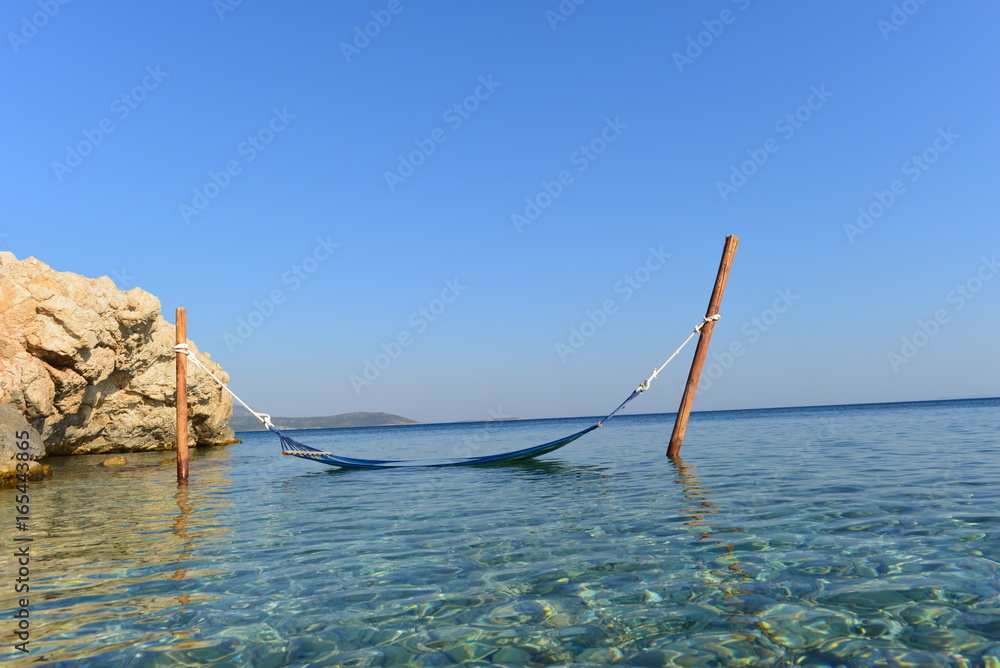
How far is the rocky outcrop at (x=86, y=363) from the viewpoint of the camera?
2031cm

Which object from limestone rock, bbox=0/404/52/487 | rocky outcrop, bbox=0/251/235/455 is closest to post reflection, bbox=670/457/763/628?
limestone rock, bbox=0/404/52/487

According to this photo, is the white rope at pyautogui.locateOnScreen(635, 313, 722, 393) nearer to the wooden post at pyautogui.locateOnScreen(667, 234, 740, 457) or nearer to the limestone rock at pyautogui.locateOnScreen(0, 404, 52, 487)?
the wooden post at pyautogui.locateOnScreen(667, 234, 740, 457)

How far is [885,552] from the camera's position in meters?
5.36

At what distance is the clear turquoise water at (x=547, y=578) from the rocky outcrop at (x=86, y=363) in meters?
12.6

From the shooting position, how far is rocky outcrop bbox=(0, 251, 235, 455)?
2031cm

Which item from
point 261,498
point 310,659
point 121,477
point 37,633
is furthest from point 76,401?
point 310,659

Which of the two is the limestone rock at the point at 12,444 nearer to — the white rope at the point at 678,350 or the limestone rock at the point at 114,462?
the limestone rock at the point at 114,462

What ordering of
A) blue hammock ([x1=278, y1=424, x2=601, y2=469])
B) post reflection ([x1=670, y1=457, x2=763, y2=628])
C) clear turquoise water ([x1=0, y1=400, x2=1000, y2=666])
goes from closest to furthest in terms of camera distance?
clear turquoise water ([x1=0, y1=400, x2=1000, y2=666]) → post reflection ([x1=670, y1=457, x2=763, y2=628]) → blue hammock ([x1=278, y1=424, x2=601, y2=469])

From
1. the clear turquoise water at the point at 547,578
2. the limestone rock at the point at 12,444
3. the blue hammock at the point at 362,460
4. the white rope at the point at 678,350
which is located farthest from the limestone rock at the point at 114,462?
the white rope at the point at 678,350

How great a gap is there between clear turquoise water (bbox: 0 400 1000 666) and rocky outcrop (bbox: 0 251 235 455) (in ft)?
41.2

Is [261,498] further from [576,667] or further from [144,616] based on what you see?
[576,667]

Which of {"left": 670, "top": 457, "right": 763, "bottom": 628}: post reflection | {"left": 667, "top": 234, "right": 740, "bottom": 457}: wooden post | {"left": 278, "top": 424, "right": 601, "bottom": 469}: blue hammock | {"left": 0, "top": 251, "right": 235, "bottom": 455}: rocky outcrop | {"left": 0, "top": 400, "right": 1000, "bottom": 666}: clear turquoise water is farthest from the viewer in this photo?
{"left": 0, "top": 251, "right": 235, "bottom": 455}: rocky outcrop

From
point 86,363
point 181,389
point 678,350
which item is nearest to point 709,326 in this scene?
point 678,350

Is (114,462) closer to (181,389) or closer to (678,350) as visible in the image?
(181,389)
